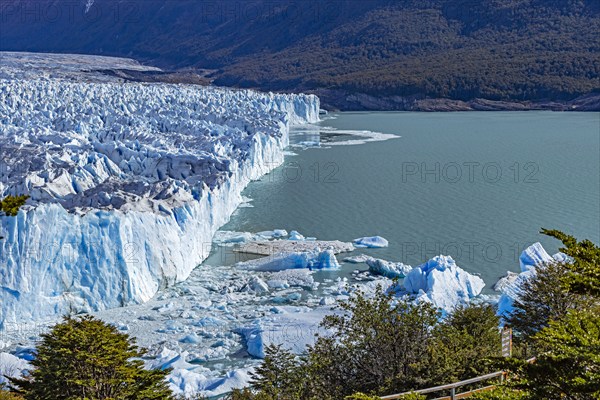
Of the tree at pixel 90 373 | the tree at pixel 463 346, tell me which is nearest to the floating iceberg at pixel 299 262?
the tree at pixel 463 346

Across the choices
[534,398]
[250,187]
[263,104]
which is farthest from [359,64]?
[534,398]

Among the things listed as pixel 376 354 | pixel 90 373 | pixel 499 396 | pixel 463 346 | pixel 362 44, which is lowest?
pixel 463 346

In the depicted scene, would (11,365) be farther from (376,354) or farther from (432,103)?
(432,103)

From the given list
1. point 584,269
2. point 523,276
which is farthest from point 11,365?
point 523,276

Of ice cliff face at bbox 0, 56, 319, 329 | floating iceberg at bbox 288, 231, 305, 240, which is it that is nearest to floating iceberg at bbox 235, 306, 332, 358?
ice cliff face at bbox 0, 56, 319, 329

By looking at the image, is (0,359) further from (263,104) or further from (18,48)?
(18,48)

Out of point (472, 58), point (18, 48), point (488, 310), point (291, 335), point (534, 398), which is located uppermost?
point (18, 48)
